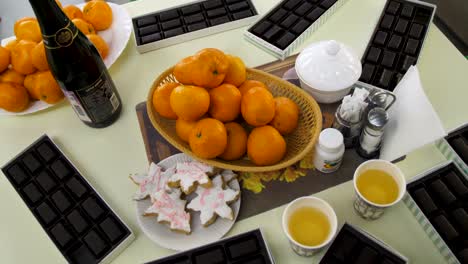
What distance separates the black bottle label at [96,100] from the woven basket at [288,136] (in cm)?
10

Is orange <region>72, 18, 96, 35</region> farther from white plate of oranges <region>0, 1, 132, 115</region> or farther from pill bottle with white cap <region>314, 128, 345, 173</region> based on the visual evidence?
pill bottle with white cap <region>314, 128, 345, 173</region>

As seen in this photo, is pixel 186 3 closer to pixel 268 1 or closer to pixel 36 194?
pixel 268 1

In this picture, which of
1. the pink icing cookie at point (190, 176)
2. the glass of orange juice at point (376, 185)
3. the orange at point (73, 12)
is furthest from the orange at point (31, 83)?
the glass of orange juice at point (376, 185)

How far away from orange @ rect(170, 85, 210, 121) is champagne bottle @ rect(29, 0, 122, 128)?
7.1 inches

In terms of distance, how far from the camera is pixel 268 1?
1.17 meters

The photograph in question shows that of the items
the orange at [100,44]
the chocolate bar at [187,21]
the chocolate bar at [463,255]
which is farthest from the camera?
the chocolate bar at [187,21]

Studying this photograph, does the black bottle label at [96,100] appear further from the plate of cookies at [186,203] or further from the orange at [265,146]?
the orange at [265,146]

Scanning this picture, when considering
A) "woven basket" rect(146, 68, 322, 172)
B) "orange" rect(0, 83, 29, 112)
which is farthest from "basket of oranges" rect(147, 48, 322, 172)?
"orange" rect(0, 83, 29, 112)

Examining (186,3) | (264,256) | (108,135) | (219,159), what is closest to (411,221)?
(264,256)

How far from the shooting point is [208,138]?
0.75m

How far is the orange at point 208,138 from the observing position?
2.48ft

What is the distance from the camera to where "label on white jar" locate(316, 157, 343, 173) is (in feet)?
2.57

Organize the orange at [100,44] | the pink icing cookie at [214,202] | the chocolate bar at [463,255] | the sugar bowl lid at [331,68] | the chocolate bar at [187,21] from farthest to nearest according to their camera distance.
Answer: the chocolate bar at [187,21] → the orange at [100,44] → the sugar bowl lid at [331,68] → the pink icing cookie at [214,202] → the chocolate bar at [463,255]

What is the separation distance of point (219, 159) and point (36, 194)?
0.40 m
